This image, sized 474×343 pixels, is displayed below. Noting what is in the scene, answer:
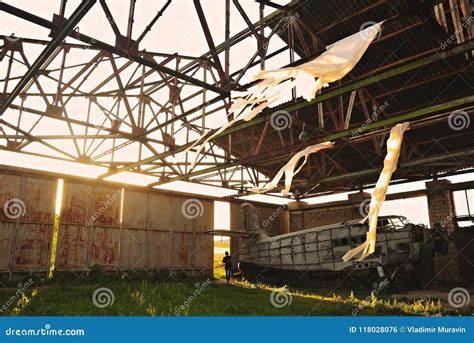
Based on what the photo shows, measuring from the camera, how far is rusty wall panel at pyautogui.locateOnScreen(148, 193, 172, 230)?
63.7ft

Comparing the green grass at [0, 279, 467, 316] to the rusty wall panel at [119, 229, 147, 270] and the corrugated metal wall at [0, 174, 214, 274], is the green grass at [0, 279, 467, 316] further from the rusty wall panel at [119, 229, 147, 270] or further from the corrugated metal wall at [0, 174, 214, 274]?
the rusty wall panel at [119, 229, 147, 270]

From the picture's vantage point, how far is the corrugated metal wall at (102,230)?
49.9 feet

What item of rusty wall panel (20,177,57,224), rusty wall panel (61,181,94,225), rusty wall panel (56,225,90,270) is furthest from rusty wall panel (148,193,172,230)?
rusty wall panel (20,177,57,224)

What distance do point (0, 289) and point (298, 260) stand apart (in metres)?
13.0

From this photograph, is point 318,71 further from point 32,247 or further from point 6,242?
point 32,247

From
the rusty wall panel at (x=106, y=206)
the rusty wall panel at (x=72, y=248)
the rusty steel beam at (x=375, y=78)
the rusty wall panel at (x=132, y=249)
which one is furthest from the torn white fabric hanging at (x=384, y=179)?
the rusty wall panel at (x=132, y=249)

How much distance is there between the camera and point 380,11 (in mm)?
9938

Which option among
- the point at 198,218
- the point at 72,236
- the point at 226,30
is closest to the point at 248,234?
the point at 198,218

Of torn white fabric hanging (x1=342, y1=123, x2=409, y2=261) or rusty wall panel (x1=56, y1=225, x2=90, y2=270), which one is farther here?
rusty wall panel (x1=56, y1=225, x2=90, y2=270)

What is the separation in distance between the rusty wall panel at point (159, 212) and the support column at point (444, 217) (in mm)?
14267

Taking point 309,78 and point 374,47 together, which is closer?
point 309,78

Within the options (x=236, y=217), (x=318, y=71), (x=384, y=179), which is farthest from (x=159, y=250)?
(x=318, y=71)

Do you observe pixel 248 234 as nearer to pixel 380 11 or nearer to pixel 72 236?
pixel 72 236

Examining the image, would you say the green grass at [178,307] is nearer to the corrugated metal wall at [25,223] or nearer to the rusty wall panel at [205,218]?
the corrugated metal wall at [25,223]
